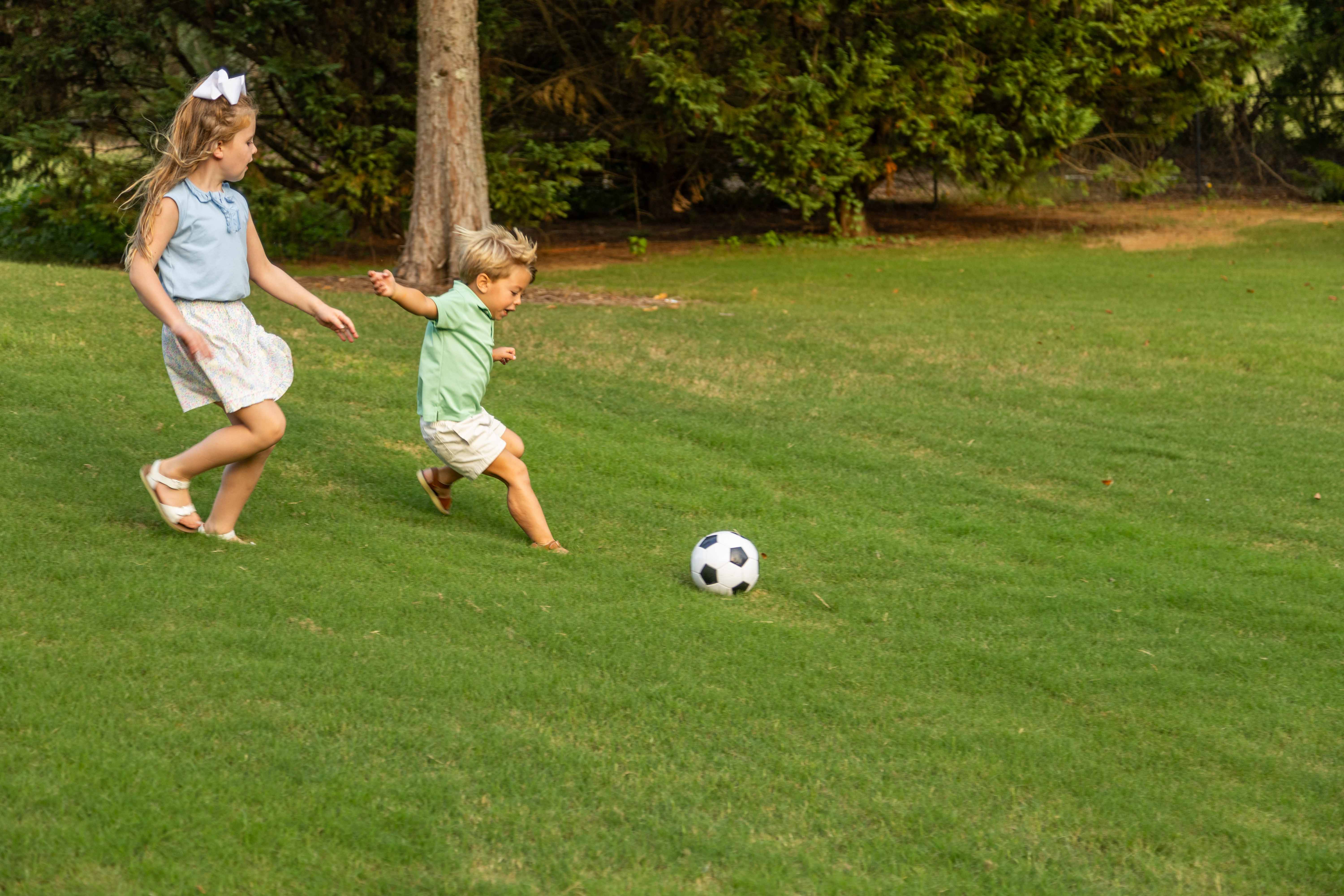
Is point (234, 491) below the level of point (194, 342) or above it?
below

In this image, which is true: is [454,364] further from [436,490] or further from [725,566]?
[725,566]

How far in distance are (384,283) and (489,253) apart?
84 cm

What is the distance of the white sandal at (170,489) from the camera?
4.79 metres

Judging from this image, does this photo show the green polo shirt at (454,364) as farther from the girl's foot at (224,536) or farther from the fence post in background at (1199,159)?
the fence post in background at (1199,159)

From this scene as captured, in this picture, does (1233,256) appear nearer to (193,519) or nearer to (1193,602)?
(1193,602)

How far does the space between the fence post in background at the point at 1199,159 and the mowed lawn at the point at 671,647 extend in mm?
19163

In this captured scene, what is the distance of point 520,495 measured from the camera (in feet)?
17.7

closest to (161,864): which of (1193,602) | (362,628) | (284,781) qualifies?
(284,781)

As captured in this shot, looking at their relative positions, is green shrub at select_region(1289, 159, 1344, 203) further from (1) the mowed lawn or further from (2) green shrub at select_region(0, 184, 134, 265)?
(2) green shrub at select_region(0, 184, 134, 265)

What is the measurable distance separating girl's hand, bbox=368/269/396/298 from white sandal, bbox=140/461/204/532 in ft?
3.68

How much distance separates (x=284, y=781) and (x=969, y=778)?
1.90 m

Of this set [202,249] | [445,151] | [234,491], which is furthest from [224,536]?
[445,151]

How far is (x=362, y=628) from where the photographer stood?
14.0ft

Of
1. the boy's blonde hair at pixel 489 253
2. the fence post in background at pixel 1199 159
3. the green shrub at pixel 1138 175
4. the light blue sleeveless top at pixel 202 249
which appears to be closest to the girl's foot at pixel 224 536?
the light blue sleeveless top at pixel 202 249
